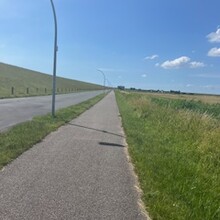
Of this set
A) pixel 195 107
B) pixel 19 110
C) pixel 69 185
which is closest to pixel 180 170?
pixel 69 185

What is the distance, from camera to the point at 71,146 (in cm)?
1055

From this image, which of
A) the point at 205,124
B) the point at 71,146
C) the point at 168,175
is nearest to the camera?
the point at 168,175

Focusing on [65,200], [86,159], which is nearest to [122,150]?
[86,159]

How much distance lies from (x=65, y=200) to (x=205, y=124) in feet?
35.1

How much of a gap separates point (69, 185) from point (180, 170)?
2.85 m

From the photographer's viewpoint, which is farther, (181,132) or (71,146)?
(181,132)

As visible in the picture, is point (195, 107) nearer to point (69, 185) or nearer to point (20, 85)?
point (69, 185)

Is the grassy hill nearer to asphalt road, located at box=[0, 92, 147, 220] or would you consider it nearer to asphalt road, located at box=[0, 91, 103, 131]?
asphalt road, located at box=[0, 91, 103, 131]

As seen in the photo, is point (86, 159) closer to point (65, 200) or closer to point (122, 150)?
point (122, 150)

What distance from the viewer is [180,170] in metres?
8.20

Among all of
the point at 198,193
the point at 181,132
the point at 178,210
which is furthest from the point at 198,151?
A: the point at 178,210

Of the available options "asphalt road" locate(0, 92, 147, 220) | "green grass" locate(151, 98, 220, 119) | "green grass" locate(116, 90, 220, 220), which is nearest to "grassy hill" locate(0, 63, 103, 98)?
"green grass" locate(151, 98, 220, 119)

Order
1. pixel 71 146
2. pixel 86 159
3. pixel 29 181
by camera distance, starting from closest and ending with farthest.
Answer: pixel 29 181 < pixel 86 159 < pixel 71 146

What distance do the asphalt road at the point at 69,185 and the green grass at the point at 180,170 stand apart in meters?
0.33
